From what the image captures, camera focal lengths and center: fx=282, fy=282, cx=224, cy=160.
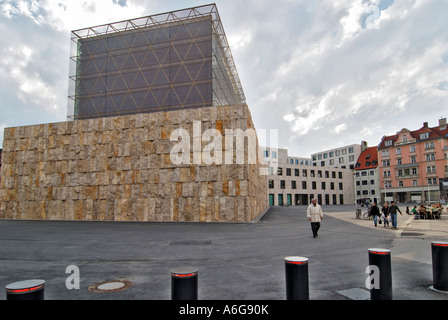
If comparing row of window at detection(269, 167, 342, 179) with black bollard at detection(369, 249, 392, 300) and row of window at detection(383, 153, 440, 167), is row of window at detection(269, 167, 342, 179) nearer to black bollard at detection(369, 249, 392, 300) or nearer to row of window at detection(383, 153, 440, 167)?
row of window at detection(383, 153, 440, 167)

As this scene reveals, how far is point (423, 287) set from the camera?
207 inches

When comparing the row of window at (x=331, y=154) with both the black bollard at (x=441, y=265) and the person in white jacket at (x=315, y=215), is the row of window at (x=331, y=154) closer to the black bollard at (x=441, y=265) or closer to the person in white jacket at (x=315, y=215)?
the person in white jacket at (x=315, y=215)

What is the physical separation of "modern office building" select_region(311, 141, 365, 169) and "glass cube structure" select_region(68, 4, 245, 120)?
5322 cm

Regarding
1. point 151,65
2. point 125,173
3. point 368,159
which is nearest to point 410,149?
point 368,159

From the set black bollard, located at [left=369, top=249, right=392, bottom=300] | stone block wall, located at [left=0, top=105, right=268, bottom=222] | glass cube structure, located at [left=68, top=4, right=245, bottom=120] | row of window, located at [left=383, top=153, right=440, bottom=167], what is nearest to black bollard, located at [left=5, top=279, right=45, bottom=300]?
black bollard, located at [left=369, top=249, right=392, bottom=300]

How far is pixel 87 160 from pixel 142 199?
673cm

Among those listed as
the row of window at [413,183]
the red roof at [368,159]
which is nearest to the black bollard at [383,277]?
the row of window at [413,183]

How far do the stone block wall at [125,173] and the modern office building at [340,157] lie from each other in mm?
61553

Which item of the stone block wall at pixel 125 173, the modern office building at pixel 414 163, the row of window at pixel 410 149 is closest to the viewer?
the stone block wall at pixel 125 173

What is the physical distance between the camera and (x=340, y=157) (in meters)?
81.2

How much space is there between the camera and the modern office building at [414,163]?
186ft

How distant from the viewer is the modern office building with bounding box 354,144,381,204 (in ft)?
227

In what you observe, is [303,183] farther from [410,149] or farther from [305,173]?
[410,149]
